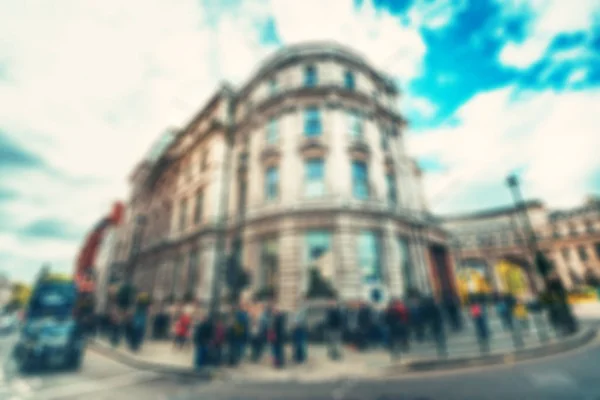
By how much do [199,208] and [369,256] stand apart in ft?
44.7

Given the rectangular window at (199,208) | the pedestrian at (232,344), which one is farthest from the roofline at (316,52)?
the pedestrian at (232,344)

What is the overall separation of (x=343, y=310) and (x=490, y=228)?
5811cm

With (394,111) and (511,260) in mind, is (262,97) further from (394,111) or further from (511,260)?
(511,260)

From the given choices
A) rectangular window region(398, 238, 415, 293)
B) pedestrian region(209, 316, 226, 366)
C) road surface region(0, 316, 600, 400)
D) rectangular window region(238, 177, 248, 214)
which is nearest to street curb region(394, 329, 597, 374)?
road surface region(0, 316, 600, 400)

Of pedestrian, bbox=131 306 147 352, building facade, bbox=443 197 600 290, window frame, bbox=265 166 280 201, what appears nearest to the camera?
pedestrian, bbox=131 306 147 352

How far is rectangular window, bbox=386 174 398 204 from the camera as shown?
1772 cm

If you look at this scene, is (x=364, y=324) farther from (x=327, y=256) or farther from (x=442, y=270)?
(x=442, y=270)

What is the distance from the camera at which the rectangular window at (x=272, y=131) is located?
17641 millimetres

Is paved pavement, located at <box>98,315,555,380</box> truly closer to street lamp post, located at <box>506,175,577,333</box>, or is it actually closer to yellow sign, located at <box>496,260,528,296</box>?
street lamp post, located at <box>506,175,577,333</box>

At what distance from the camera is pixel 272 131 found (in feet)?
→ 59.4

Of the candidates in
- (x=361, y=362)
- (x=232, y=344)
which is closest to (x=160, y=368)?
(x=232, y=344)

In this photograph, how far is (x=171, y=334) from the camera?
54.4 feet

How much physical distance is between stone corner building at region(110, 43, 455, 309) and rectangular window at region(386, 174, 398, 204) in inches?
3.1

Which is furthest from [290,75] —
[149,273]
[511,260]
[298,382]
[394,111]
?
[511,260]
